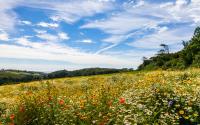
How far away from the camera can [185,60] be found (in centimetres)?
7000

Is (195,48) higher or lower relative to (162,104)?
higher

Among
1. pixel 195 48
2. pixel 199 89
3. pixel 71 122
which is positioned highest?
pixel 195 48

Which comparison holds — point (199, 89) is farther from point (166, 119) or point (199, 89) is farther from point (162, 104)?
point (166, 119)

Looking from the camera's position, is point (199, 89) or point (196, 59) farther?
point (196, 59)

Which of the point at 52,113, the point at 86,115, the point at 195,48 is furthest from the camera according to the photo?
the point at 195,48

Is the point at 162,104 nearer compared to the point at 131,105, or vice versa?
the point at 131,105

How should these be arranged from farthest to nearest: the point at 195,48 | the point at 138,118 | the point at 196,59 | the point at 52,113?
the point at 195,48 < the point at 196,59 < the point at 52,113 < the point at 138,118

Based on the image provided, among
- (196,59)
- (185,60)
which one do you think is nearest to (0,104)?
(196,59)

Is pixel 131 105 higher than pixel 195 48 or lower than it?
lower

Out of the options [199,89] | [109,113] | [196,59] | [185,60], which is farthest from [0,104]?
[185,60]

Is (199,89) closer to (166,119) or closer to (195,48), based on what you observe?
(166,119)

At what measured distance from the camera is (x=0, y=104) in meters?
16.4

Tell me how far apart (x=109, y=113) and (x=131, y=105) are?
0.67m

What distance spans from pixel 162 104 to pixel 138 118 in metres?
2.23
